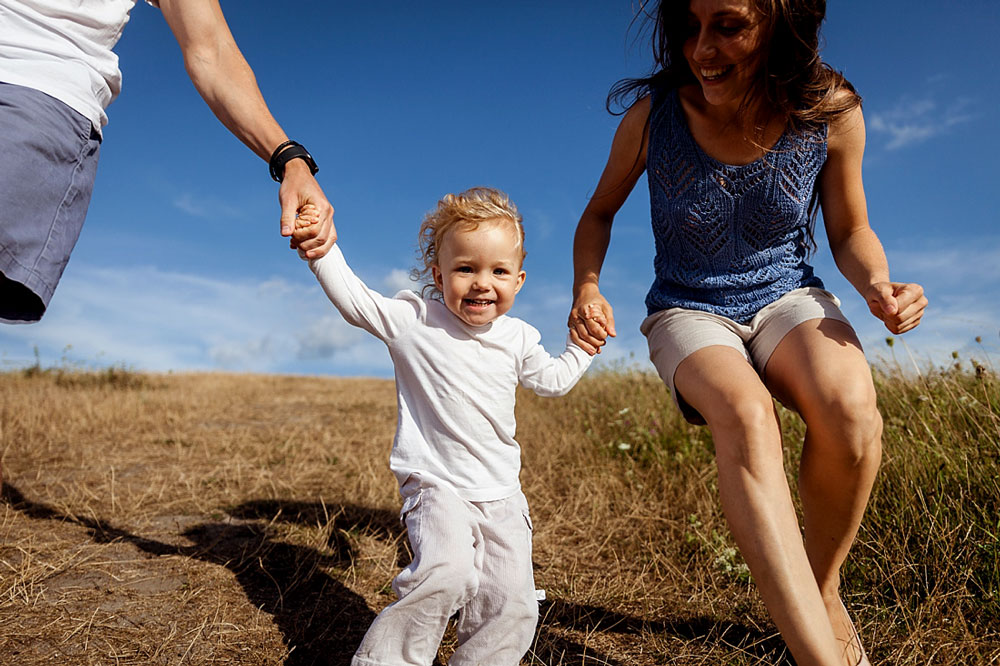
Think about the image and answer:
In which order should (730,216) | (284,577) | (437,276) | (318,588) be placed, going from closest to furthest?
1. (730,216)
2. (437,276)
3. (318,588)
4. (284,577)

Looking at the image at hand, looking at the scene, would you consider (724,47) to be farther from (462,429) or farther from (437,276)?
(462,429)

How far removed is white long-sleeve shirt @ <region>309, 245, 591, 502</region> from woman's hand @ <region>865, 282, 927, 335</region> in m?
1.08

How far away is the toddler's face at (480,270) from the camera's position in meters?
2.50

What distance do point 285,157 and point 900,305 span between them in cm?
214

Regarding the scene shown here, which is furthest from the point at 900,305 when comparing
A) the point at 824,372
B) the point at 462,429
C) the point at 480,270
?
the point at 462,429

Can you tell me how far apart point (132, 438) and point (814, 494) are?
6.07 metres

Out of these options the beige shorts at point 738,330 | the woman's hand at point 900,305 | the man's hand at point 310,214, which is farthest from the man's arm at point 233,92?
the woman's hand at point 900,305

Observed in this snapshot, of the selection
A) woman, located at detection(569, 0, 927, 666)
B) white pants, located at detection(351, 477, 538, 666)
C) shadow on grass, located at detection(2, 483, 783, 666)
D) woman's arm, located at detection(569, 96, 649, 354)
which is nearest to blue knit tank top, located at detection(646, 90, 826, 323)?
woman, located at detection(569, 0, 927, 666)

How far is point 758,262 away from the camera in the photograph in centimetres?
262

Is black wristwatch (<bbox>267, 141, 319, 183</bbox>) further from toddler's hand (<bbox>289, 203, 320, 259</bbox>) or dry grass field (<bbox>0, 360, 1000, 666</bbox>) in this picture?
dry grass field (<bbox>0, 360, 1000, 666</bbox>)

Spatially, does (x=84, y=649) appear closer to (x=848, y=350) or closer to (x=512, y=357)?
(x=512, y=357)

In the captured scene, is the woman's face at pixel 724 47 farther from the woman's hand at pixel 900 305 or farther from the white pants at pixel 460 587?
the white pants at pixel 460 587

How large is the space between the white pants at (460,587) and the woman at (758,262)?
2.45ft

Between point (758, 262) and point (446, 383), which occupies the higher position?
point (758, 262)
